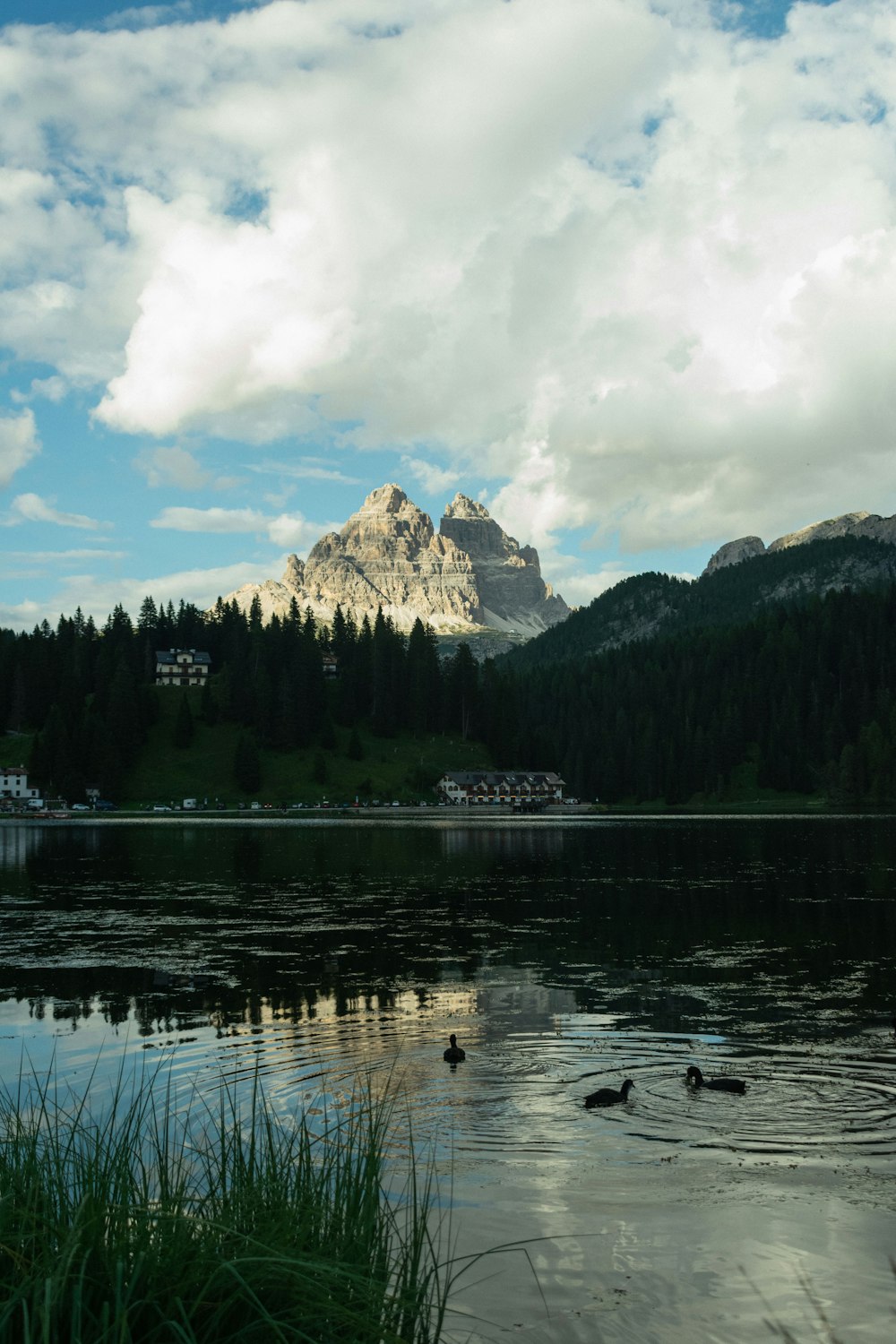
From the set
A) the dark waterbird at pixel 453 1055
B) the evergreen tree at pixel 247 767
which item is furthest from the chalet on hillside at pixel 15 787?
the dark waterbird at pixel 453 1055

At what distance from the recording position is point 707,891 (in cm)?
5819

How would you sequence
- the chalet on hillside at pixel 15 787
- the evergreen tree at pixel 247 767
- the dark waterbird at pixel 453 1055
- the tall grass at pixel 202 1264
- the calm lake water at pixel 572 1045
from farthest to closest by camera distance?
the evergreen tree at pixel 247 767
the chalet on hillside at pixel 15 787
the dark waterbird at pixel 453 1055
the calm lake water at pixel 572 1045
the tall grass at pixel 202 1264

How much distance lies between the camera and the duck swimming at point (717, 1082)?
67.7 ft

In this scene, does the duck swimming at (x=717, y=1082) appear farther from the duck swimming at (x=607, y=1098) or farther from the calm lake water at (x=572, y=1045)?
the duck swimming at (x=607, y=1098)

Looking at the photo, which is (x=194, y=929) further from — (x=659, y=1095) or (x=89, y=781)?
(x=89, y=781)

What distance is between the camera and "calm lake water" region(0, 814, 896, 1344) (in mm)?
13125

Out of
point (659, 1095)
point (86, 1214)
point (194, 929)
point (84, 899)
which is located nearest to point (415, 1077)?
point (659, 1095)

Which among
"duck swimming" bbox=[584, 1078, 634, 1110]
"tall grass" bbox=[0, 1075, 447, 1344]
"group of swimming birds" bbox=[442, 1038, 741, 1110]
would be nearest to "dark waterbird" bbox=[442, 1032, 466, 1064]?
"group of swimming birds" bbox=[442, 1038, 741, 1110]

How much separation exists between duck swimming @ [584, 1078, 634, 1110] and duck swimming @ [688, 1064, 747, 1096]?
4.62 feet

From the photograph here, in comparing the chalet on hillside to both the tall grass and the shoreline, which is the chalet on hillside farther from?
the tall grass

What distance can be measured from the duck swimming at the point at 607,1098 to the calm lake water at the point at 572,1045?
248mm

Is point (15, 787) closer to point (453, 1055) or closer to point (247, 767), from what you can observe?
point (247, 767)

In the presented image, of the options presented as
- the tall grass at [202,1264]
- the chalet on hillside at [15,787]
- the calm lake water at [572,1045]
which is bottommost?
the calm lake water at [572,1045]

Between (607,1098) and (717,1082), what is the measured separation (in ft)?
7.55
